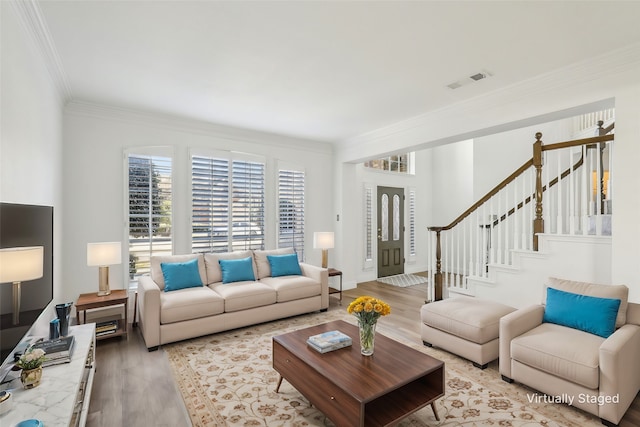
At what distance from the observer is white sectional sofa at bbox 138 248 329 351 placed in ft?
11.0

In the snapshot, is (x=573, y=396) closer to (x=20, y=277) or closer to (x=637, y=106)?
(x=637, y=106)

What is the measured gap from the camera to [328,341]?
2420 mm

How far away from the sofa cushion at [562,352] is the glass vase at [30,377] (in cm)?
327

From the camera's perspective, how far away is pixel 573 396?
2236 millimetres

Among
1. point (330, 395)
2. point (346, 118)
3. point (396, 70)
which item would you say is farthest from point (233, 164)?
point (330, 395)

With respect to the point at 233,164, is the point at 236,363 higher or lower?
lower

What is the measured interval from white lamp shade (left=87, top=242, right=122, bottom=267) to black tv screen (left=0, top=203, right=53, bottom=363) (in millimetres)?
1233

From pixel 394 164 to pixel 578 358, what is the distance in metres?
5.69

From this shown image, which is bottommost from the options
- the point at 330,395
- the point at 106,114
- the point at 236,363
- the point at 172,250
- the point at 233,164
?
the point at 236,363

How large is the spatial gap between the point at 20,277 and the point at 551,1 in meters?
3.58

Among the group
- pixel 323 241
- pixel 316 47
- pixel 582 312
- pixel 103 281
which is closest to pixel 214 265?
pixel 103 281

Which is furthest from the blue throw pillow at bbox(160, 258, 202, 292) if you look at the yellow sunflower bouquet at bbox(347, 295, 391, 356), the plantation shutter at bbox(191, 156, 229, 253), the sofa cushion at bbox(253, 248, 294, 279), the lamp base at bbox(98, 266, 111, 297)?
the yellow sunflower bouquet at bbox(347, 295, 391, 356)

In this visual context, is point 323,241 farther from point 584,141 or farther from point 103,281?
point 584,141

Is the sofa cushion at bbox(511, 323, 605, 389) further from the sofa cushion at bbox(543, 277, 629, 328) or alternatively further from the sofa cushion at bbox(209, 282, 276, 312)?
the sofa cushion at bbox(209, 282, 276, 312)
